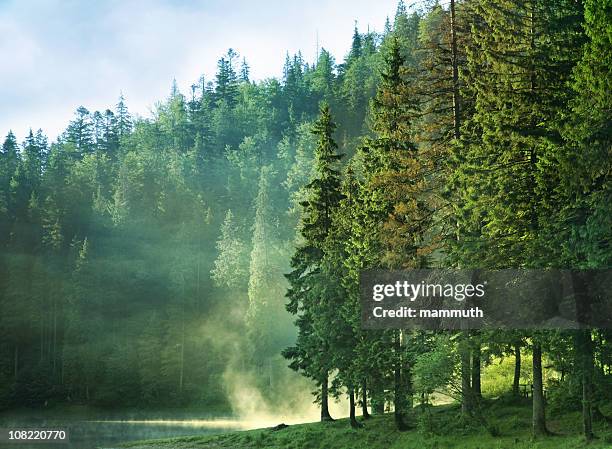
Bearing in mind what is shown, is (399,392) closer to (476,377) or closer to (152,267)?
(476,377)

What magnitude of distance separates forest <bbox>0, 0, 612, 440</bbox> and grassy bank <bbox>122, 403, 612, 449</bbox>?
77 cm

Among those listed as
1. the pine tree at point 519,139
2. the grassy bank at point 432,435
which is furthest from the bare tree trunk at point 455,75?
the grassy bank at point 432,435

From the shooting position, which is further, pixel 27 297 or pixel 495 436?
pixel 27 297

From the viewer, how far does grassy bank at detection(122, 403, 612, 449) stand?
29.5m

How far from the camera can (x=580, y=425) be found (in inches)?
1199

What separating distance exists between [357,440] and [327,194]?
14794mm

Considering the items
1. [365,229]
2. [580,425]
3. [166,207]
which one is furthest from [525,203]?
[166,207]

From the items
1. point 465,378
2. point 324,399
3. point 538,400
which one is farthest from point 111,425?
point 538,400

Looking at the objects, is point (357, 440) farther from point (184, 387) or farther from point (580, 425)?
point (184, 387)

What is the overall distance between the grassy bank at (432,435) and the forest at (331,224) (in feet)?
2.52

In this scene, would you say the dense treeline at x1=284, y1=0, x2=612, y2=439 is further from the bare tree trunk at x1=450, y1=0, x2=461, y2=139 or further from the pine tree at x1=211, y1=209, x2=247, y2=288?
the pine tree at x1=211, y1=209, x2=247, y2=288

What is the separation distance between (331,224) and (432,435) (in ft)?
54.7

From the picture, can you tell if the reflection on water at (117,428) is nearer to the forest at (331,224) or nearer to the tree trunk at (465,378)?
the forest at (331,224)

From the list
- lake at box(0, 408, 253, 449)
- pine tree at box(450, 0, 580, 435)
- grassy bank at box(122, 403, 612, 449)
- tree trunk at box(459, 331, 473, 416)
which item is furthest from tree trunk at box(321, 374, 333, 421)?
pine tree at box(450, 0, 580, 435)
